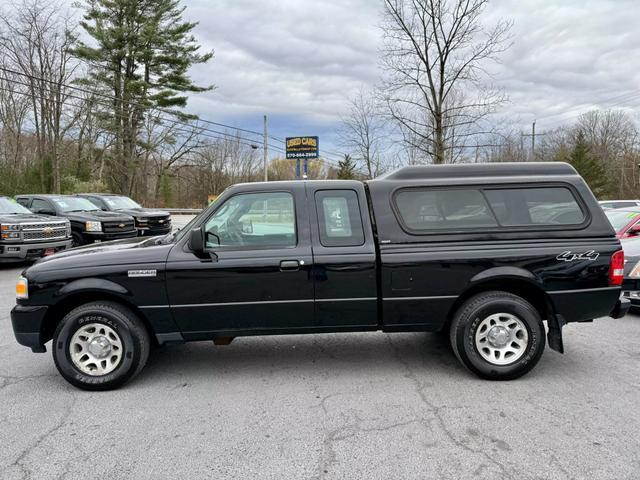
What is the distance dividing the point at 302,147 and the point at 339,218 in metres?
30.7

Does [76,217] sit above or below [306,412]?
above

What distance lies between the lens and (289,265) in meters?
3.70

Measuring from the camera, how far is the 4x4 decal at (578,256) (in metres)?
3.78

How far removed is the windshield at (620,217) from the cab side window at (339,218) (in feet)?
17.9

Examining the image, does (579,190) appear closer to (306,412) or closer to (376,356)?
(376,356)

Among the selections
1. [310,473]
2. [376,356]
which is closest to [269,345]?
[376,356]

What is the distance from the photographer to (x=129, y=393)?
3648mm

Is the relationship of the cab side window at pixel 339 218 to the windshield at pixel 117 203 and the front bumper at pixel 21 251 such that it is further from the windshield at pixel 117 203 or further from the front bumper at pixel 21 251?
the windshield at pixel 117 203

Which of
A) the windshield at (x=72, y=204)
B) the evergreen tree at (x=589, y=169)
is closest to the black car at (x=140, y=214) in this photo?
the windshield at (x=72, y=204)

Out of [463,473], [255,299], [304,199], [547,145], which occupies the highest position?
[547,145]

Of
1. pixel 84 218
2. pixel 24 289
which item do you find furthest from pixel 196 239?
pixel 84 218

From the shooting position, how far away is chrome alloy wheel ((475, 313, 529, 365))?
12.5 feet

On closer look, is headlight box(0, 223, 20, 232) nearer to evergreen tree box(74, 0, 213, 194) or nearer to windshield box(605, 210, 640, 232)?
windshield box(605, 210, 640, 232)

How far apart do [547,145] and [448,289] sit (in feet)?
179
